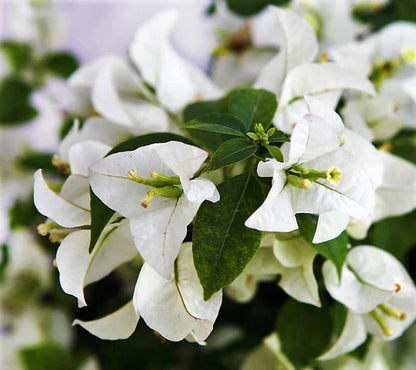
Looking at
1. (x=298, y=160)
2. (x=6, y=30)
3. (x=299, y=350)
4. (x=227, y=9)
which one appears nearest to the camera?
(x=298, y=160)

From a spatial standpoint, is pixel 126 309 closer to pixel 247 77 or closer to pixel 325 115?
pixel 325 115

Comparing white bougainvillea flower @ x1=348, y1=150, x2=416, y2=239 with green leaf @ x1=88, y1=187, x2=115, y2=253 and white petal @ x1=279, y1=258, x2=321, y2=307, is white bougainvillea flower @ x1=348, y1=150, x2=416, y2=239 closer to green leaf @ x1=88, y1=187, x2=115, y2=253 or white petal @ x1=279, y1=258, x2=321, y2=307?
white petal @ x1=279, y1=258, x2=321, y2=307

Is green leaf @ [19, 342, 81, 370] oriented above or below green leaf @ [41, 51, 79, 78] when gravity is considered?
below

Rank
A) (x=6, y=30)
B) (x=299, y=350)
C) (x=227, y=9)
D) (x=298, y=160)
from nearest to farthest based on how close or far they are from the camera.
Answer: (x=298, y=160) → (x=299, y=350) → (x=227, y=9) → (x=6, y=30)

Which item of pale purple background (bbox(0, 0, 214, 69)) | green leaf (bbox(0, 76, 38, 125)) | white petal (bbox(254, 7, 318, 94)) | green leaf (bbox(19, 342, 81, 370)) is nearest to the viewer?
white petal (bbox(254, 7, 318, 94))

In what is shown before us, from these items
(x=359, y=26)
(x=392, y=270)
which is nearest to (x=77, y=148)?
(x=392, y=270)

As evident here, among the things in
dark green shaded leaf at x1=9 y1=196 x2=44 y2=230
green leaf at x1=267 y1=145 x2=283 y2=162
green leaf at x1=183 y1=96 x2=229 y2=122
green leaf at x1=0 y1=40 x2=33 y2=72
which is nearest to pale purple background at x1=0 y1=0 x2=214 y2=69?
green leaf at x1=0 y1=40 x2=33 y2=72

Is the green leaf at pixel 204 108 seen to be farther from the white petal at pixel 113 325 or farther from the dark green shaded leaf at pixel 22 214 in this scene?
the dark green shaded leaf at pixel 22 214

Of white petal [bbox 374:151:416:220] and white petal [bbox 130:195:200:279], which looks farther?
white petal [bbox 374:151:416:220]
